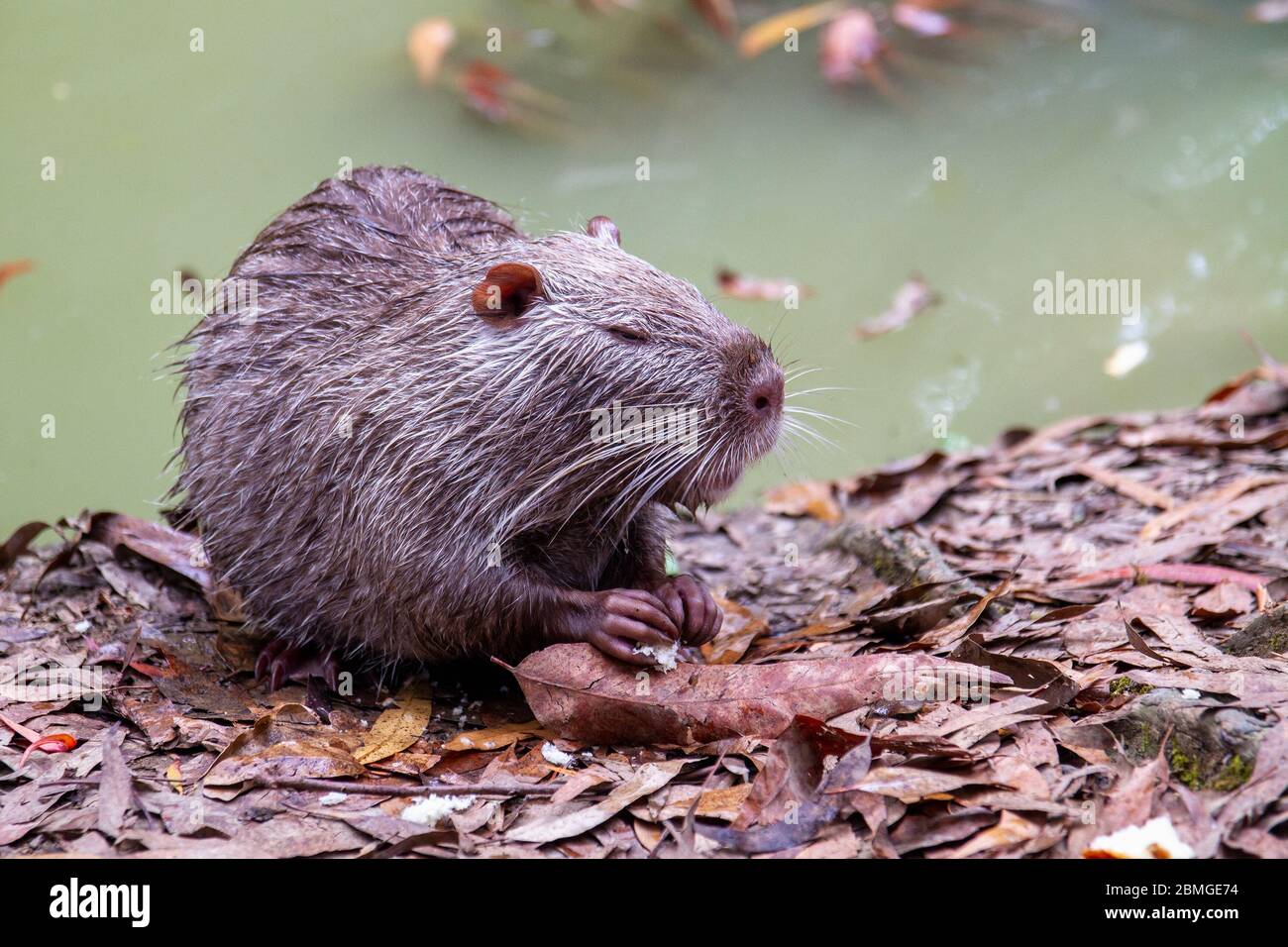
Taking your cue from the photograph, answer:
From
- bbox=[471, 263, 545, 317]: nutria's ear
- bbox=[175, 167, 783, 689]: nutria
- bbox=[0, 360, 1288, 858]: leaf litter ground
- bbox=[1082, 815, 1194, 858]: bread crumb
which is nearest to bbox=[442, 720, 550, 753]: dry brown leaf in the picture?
bbox=[0, 360, 1288, 858]: leaf litter ground

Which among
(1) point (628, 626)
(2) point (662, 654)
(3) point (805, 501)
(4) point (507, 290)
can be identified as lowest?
(2) point (662, 654)

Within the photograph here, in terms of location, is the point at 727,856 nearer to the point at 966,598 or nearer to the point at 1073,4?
the point at 966,598

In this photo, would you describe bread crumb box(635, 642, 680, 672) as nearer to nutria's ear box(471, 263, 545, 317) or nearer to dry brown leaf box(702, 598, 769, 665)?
dry brown leaf box(702, 598, 769, 665)

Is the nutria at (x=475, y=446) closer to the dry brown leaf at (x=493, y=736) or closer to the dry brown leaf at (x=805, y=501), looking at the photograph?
the dry brown leaf at (x=493, y=736)

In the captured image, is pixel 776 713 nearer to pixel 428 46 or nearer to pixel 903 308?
pixel 903 308

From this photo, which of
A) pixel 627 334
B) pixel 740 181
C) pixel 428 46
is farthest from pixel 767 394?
pixel 428 46

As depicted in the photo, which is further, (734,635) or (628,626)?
(734,635)

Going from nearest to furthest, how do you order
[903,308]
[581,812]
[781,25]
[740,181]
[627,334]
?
Answer: [581,812]
[627,334]
[903,308]
[740,181]
[781,25]
